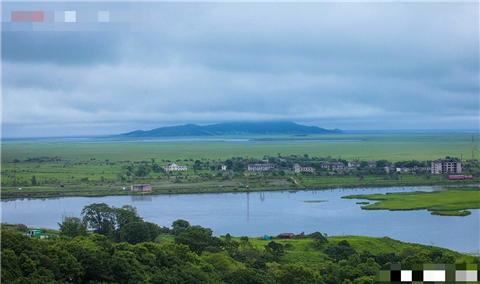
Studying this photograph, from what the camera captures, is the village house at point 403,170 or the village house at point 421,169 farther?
the village house at point 403,170

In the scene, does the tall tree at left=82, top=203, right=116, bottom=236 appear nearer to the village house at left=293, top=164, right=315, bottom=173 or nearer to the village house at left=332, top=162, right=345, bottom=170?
the village house at left=293, top=164, right=315, bottom=173

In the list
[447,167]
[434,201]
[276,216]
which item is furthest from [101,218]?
[447,167]

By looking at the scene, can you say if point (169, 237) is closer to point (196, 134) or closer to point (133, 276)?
point (133, 276)

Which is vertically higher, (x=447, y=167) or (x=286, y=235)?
(x=447, y=167)

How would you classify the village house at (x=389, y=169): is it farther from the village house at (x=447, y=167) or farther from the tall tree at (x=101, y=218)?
the tall tree at (x=101, y=218)

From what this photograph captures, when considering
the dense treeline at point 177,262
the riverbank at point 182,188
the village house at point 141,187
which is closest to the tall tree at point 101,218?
the dense treeline at point 177,262

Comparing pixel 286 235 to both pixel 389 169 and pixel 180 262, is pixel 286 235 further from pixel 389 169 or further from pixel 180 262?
pixel 389 169
